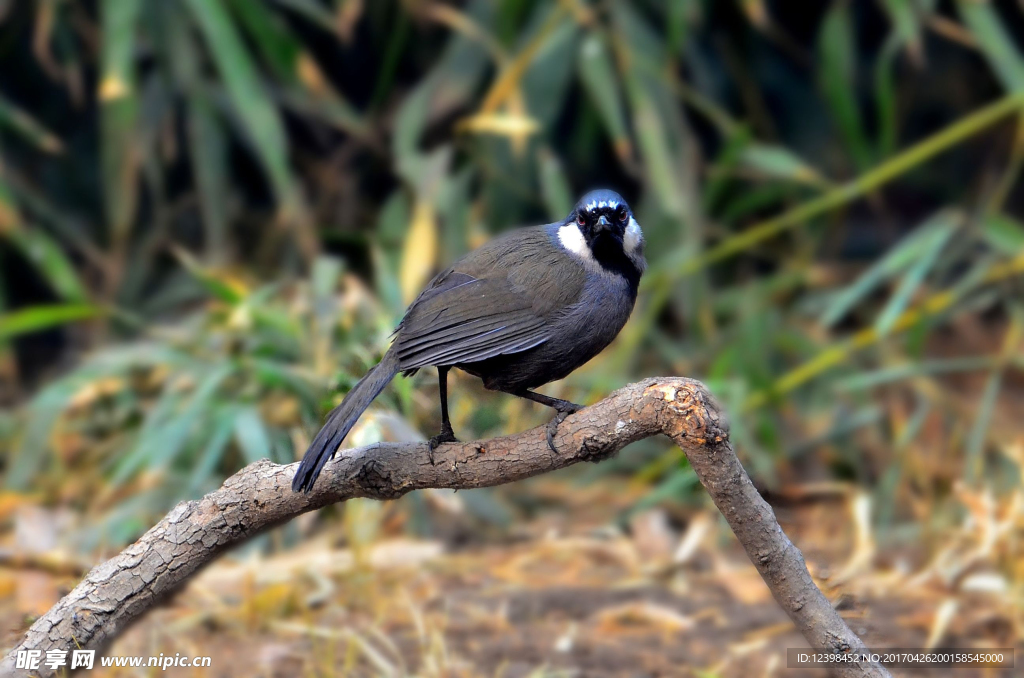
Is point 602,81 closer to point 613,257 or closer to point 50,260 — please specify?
point 613,257

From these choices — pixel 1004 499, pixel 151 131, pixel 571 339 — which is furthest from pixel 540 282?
pixel 151 131

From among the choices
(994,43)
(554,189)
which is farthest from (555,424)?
(994,43)

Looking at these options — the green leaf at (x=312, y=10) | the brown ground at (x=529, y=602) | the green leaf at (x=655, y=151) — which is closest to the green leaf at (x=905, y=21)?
the green leaf at (x=655, y=151)

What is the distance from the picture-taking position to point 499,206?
4957 millimetres

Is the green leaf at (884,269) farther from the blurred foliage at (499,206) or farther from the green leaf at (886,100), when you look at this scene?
the green leaf at (886,100)

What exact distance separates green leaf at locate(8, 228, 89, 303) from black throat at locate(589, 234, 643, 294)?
286 cm

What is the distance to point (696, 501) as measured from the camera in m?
4.39

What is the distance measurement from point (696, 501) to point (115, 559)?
2.62 metres

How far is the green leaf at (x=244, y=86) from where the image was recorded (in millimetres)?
4551

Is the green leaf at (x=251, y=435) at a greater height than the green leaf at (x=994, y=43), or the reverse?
the green leaf at (x=994, y=43)

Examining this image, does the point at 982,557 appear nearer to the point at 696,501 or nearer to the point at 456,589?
the point at 696,501

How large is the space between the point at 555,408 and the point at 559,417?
166mm

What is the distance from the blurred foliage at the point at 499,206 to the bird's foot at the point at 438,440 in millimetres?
1478

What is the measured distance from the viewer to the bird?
239cm
